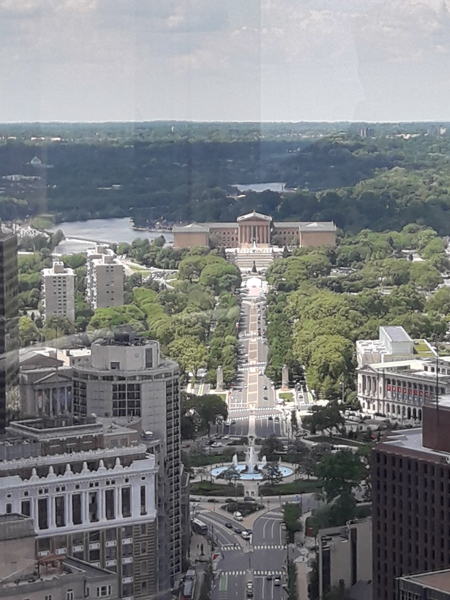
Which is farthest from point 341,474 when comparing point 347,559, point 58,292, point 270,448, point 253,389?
point 58,292

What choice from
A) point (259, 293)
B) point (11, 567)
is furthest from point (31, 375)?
point (259, 293)

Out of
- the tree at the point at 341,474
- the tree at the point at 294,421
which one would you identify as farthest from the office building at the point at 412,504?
the tree at the point at 294,421

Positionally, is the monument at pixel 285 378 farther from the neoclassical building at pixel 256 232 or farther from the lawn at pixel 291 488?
the neoclassical building at pixel 256 232

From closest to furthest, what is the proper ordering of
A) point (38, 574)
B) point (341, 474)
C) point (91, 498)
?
point (38, 574) < point (91, 498) < point (341, 474)

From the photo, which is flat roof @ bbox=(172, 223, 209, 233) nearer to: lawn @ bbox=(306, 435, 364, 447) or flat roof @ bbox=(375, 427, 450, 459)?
lawn @ bbox=(306, 435, 364, 447)

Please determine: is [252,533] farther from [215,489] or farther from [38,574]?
[38,574]

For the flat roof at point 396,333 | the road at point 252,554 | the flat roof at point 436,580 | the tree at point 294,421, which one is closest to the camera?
the flat roof at point 436,580

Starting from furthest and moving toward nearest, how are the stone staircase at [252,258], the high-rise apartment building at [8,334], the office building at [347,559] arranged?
the stone staircase at [252,258] < the high-rise apartment building at [8,334] < the office building at [347,559]
